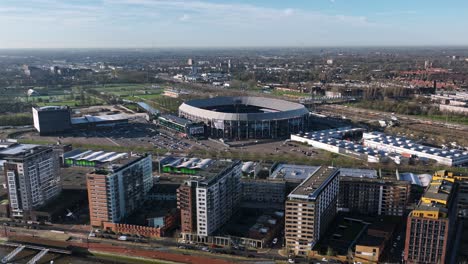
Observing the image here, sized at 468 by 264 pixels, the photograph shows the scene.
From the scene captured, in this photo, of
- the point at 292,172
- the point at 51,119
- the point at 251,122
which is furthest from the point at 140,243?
the point at 51,119

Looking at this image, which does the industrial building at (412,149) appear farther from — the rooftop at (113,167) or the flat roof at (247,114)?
the rooftop at (113,167)

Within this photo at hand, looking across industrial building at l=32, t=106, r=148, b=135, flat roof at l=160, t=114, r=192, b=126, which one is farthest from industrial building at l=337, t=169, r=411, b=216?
industrial building at l=32, t=106, r=148, b=135

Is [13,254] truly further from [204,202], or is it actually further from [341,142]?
[341,142]

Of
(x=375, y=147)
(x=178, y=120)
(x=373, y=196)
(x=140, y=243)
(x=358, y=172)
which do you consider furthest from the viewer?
(x=178, y=120)

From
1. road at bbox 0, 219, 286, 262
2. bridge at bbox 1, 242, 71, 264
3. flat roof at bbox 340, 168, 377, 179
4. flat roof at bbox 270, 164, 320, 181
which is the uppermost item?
flat roof at bbox 340, 168, 377, 179

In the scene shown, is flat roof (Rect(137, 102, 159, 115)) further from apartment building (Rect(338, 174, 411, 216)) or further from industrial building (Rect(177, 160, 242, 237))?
apartment building (Rect(338, 174, 411, 216))

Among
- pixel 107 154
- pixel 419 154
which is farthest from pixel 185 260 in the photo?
pixel 419 154

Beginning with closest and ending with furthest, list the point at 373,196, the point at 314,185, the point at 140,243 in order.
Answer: the point at 314,185, the point at 140,243, the point at 373,196
